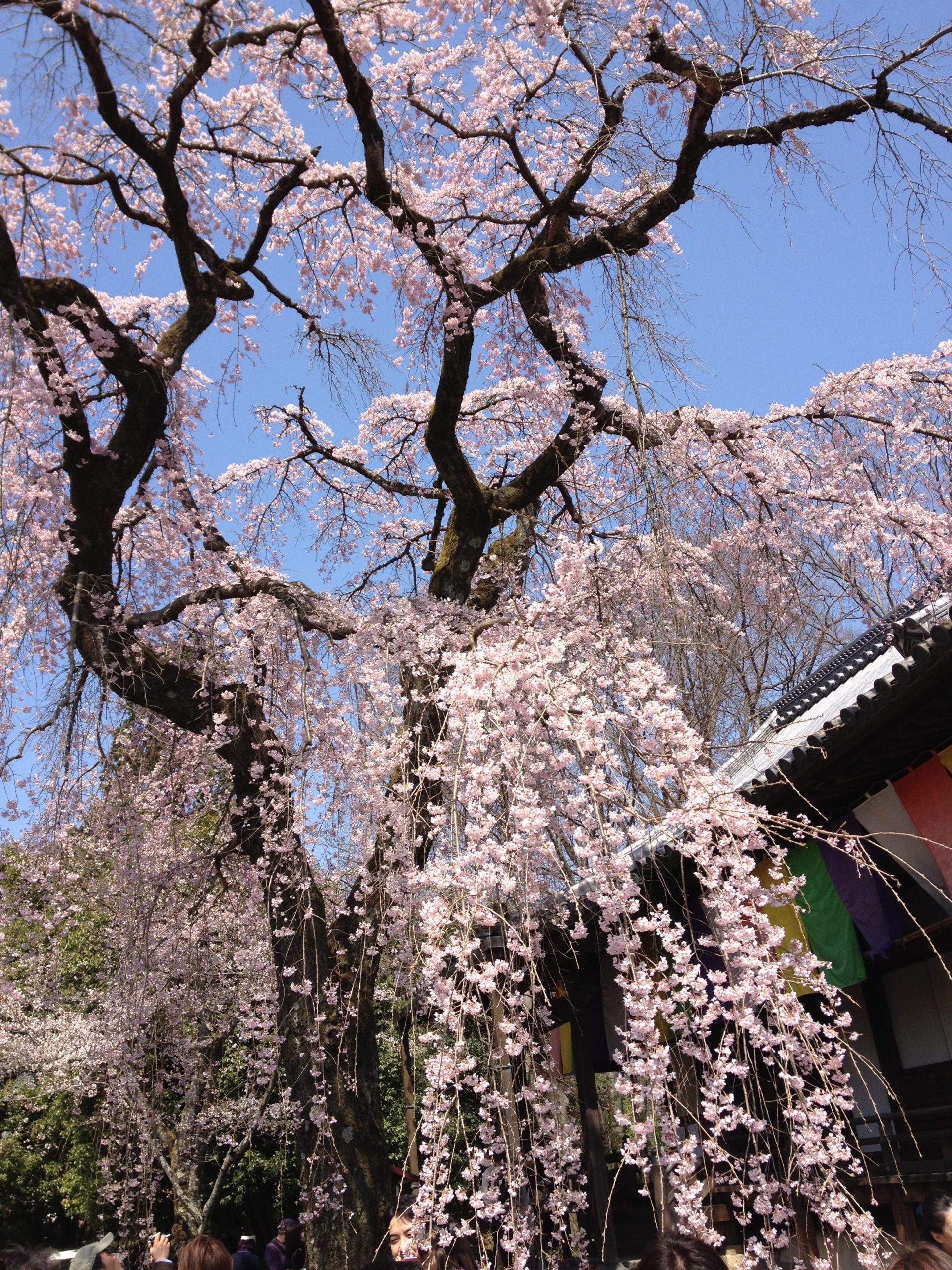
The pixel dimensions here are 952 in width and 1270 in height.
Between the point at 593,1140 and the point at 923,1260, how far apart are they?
5757 millimetres

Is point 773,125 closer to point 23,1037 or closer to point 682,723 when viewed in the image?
point 682,723

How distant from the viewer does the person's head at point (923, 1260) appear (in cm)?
194

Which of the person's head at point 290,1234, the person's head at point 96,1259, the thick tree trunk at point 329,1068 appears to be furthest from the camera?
the person's head at point 290,1234

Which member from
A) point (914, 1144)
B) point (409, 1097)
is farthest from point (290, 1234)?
point (914, 1144)

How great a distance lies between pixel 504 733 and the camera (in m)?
3.82

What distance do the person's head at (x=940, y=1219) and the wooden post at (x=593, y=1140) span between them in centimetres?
362

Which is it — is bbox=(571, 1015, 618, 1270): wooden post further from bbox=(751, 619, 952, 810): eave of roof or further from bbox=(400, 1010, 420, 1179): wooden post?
bbox=(751, 619, 952, 810): eave of roof

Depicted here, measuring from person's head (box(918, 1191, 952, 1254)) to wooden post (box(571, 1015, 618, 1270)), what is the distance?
3.62 metres

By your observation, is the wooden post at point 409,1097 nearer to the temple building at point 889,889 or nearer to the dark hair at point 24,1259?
the temple building at point 889,889

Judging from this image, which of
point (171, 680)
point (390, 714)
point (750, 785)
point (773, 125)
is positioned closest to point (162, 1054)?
point (171, 680)

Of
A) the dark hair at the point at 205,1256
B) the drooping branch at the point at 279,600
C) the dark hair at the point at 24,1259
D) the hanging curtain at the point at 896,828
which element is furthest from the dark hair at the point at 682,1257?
the drooping branch at the point at 279,600

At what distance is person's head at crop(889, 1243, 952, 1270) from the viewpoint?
76.4 inches

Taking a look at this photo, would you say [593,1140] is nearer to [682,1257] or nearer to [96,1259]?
[96,1259]

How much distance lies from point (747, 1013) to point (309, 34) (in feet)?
17.9
